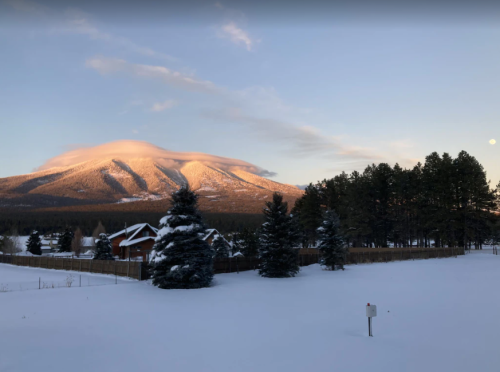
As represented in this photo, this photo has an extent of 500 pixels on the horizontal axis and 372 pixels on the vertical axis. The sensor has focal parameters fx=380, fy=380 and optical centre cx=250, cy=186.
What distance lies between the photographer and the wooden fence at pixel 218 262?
86.5 ft

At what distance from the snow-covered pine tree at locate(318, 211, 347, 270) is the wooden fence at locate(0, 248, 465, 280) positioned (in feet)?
13.2

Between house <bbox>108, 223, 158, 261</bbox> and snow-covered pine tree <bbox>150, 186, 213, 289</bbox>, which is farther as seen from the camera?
house <bbox>108, 223, 158, 261</bbox>

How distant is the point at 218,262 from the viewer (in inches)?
1143

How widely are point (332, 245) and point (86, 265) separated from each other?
2107 cm

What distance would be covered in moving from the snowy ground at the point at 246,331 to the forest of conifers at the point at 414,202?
36.4 meters

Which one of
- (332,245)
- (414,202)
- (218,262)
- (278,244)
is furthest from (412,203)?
(218,262)

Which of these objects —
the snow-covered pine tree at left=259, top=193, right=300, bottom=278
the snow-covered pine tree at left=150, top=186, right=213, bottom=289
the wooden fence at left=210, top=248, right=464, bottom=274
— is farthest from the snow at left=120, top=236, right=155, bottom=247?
the snow-covered pine tree at left=150, top=186, right=213, bottom=289

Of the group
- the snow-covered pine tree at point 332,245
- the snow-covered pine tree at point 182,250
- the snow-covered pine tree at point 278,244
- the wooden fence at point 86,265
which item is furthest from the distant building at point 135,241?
the snow-covered pine tree at point 182,250

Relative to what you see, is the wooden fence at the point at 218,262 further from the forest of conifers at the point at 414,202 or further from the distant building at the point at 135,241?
the distant building at the point at 135,241

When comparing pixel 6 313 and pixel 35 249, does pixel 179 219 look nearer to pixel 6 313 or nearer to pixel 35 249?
pixel 6 313

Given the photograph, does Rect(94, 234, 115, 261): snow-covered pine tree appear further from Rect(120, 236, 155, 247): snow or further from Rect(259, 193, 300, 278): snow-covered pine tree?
Rect(259, 193, 300, 278): snow-covered pine tree

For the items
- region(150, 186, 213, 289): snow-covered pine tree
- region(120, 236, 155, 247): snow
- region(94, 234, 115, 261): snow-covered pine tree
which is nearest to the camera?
region(150, 186, 213, 289): snow-covered pine tree

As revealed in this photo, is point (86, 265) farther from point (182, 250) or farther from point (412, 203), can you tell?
point (412, 203)

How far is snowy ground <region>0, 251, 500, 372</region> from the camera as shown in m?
8.35
